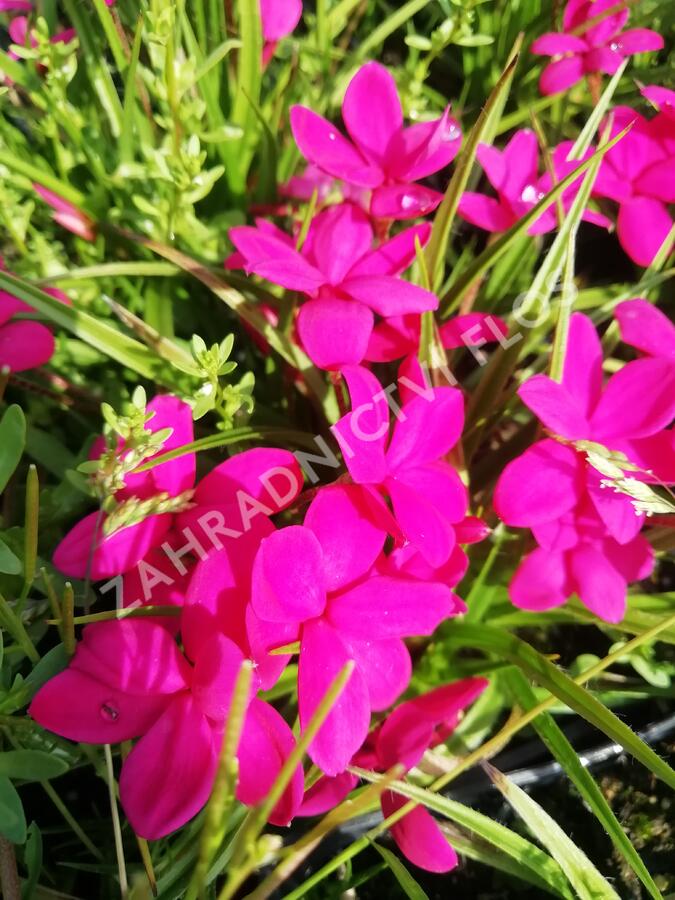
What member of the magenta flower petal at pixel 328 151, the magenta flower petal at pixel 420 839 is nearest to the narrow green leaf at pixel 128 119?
the magenta flower petal at pixel 328 151

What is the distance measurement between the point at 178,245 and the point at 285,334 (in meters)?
0.20

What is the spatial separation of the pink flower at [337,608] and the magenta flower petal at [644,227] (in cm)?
36

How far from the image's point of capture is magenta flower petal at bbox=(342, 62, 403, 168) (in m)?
0.53

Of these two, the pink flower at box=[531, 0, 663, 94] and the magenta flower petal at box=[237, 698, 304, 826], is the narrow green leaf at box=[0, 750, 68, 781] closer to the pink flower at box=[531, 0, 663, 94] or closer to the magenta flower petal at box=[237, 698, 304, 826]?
the magenta flower petal at box=[237, 698, 304, 826]

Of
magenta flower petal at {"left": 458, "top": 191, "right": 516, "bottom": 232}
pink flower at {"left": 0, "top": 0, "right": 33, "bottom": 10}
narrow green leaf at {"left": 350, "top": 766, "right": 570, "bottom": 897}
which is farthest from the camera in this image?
pink flower at {"left": 0, "top": 0, "right": 33, "bottom": 10}

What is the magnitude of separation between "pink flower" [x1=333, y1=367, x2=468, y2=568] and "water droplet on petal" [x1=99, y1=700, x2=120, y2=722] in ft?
0.61

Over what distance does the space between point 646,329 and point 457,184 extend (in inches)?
6.8

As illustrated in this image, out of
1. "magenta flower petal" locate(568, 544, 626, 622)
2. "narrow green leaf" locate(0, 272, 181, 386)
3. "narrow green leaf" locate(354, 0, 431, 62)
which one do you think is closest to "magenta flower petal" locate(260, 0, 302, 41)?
"narrow green leaf" locate(354, 0, 431, 62)

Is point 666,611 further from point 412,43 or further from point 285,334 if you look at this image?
point 412,43

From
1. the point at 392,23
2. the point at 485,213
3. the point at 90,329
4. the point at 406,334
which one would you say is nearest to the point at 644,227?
the point at 485,213

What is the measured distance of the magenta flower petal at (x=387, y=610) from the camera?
0.40m

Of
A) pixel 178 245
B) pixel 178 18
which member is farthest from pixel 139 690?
pixel 178 18

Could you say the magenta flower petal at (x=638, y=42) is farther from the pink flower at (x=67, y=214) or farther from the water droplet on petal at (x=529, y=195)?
the pink flower at (x=67, y=214)

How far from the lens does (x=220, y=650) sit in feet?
1.26
